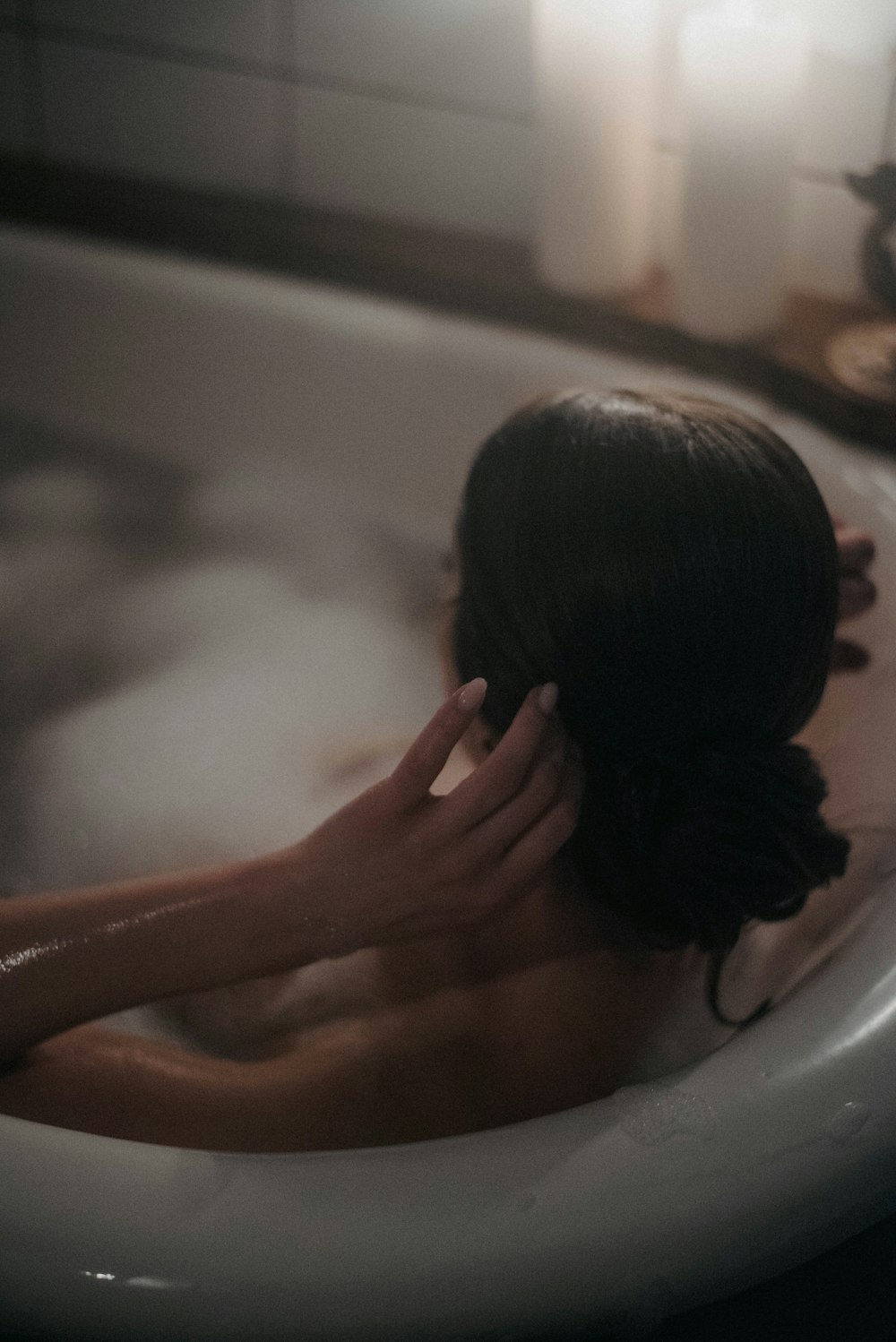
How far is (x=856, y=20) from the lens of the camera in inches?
46.4

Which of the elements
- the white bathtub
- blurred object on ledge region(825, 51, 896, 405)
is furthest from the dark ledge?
the white bathtub

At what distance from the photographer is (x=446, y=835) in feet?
1.97

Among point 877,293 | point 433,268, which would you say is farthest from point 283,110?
point 877,293

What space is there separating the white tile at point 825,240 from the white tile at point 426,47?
1.07ft

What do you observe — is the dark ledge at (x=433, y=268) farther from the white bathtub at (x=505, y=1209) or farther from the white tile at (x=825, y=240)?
the white bathtub at (x=505, y=1209)

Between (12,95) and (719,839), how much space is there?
148 cm

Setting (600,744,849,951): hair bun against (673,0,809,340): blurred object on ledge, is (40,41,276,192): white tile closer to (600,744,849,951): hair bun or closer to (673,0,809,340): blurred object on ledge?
(673,0,809,340): blurred object on ledge

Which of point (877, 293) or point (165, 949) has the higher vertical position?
point (877, 293)

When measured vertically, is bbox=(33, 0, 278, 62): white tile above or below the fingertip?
above

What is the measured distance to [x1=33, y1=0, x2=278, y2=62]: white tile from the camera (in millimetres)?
1478

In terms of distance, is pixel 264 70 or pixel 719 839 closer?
pixel 719 839

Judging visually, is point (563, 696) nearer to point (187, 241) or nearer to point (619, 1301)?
point (619, 1301)

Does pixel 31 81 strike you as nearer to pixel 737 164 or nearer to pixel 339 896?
pixel 737 164

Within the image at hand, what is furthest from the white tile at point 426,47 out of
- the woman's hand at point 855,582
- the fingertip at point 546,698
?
the fingertip at point 546,698
